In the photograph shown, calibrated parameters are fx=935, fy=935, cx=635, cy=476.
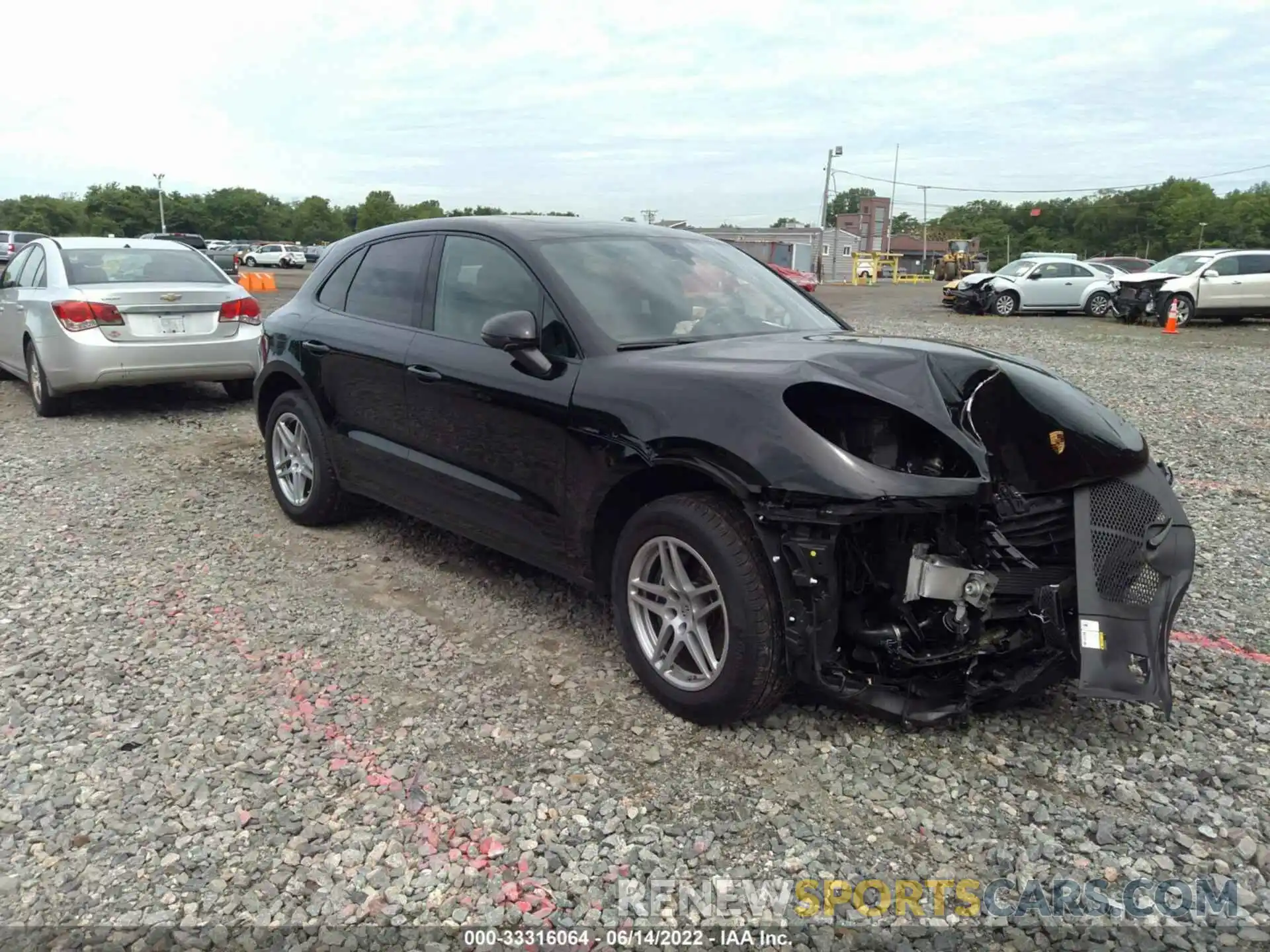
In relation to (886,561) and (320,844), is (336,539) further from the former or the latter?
(886,561)

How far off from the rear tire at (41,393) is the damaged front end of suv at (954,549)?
7.71m

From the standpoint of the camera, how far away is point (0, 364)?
31.2 ft

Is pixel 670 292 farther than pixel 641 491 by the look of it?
Yes

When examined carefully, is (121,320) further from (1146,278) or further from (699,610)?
(1146,278)

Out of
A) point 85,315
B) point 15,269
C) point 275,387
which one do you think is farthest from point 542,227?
point 15,269

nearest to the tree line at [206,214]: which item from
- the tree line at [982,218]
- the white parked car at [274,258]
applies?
the tree line at [982,218]

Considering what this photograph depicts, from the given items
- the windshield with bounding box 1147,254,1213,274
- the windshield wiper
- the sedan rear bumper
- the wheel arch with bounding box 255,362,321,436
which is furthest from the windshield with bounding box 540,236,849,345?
the windshield with bounding box 1147,254,1213,274

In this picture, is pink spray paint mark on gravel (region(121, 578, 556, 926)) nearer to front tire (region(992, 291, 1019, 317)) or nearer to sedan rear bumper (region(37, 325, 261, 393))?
sedan rear bumper (region(37, 325, 261, 393))

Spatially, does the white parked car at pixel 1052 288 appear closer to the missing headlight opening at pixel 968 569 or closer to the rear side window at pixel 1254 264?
the rear side window at pixel 1254 264

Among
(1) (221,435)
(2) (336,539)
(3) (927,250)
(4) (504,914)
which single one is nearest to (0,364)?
(1) (221,435)

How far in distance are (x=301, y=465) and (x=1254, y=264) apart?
20582mm

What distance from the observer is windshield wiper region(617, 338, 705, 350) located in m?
3.56

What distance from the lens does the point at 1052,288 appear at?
938 inches

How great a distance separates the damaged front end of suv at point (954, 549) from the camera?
278cm
